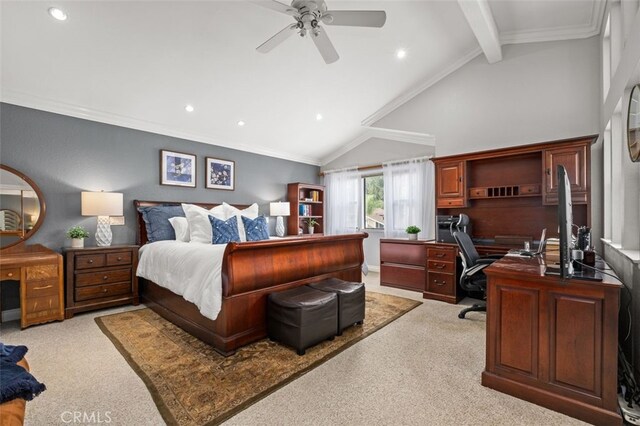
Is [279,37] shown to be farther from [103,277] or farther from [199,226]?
[103,277]

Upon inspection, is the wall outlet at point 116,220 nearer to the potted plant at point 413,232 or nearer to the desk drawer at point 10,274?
the desk drawer at point 10,274

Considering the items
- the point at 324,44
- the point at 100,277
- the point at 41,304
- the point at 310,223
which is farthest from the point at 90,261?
the point at 310,223

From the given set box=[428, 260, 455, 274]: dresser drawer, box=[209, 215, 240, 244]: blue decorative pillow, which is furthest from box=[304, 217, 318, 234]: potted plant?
box=[428, 260, 455, 274]: dresser drawer

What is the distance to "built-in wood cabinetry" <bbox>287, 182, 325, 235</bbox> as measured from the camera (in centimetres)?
620

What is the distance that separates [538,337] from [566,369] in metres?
0.20

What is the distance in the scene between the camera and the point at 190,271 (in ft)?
9.12

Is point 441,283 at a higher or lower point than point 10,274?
lower

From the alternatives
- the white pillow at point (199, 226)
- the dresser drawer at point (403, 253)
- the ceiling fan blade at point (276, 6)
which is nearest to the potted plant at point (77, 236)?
the white pillow at point (199, 226)

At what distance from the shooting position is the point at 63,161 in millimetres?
3631

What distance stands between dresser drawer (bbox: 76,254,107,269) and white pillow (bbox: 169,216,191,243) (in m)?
0.86

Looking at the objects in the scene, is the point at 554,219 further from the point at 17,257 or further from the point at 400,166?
the point at 17,257

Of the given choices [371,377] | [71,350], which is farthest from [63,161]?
[371,377]

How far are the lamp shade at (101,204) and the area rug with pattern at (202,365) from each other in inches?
50.5

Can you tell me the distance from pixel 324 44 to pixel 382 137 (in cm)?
340
